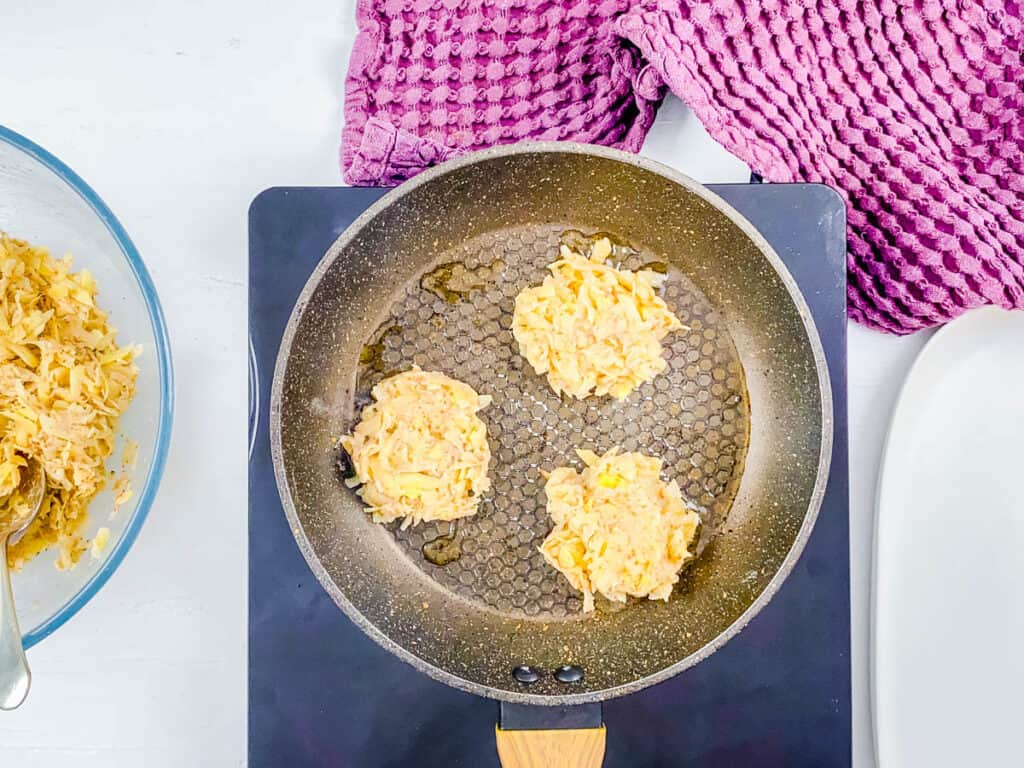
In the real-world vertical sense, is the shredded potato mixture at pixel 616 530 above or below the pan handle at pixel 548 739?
above

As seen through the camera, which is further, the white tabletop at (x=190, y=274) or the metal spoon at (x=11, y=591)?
the white tabletop at (x=190, y=274)

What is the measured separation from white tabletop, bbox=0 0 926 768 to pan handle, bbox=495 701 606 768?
0.25 m

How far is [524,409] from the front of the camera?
71 cm

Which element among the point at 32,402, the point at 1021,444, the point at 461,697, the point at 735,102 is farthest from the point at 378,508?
the point at 1021,444

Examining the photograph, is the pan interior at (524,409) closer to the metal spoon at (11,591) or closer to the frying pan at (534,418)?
the frying pan at (534,418)

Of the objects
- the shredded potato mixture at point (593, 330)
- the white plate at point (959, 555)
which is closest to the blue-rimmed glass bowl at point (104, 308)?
the shredded potato mixture at point (593, 330)

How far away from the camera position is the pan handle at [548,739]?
633 millimetres

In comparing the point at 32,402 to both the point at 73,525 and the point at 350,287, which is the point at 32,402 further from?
the point at 350,287

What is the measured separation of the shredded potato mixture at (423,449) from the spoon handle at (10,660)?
0.85 ft

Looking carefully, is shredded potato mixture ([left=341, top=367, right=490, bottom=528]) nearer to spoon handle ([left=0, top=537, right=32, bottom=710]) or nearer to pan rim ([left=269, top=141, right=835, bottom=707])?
pan rim ([left=269, top=141, right=835, bottom=707])

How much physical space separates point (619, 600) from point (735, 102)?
15.7 inches

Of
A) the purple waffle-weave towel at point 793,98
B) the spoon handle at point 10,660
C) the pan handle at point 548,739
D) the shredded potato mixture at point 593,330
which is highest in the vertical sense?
the purple waffle-weave towel at point 793,98

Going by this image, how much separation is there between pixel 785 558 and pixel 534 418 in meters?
0.22

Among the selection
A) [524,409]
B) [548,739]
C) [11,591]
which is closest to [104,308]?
[11,591]
